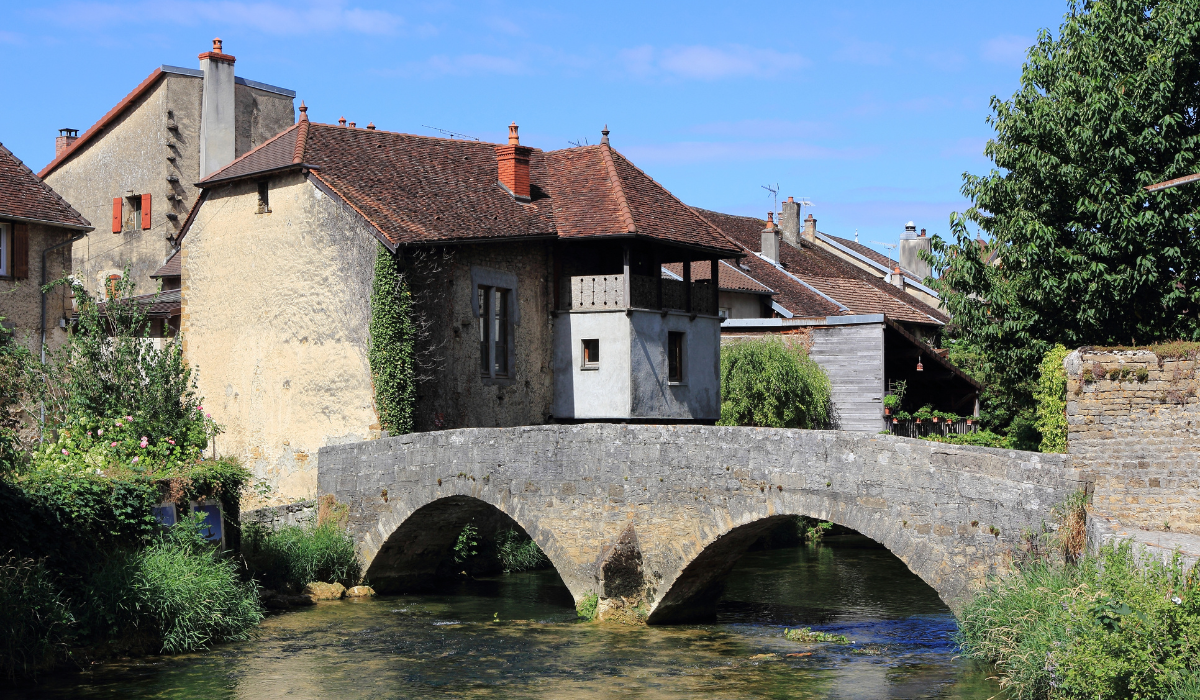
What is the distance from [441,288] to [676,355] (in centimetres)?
537

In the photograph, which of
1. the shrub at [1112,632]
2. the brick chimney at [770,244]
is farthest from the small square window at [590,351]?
the brick chimney at [770,244]

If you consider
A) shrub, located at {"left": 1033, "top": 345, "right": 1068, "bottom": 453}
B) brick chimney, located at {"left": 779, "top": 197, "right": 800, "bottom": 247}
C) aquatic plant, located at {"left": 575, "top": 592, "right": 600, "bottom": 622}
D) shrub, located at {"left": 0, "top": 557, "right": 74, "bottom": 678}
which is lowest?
aquatic plant, located at {"left": 575, "top": 592, "right": 600, "bottom": 622}

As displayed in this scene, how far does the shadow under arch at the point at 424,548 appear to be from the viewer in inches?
709

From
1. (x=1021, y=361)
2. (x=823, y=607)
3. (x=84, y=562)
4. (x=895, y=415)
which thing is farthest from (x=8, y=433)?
(x=895, y=415)

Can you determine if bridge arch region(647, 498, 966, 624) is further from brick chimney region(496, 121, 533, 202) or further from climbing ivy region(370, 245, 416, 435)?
brick chimney region(496, 121, 533, 202)

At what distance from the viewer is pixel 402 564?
747 inches

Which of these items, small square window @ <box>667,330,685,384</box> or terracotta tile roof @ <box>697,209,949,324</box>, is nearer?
small square window @ <box>667,330,685,384</box>

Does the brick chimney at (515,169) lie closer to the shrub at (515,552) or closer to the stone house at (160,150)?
the shrub at (515,552)

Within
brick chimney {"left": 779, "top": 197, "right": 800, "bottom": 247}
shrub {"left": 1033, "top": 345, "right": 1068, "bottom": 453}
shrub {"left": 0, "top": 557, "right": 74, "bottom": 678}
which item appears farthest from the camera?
brick chimney {"left": 779, "top": 197, "right": 800, "bottom": 247}

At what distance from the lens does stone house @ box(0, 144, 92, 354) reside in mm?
21609

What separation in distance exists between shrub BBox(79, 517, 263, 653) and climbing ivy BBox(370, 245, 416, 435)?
448 centimetres

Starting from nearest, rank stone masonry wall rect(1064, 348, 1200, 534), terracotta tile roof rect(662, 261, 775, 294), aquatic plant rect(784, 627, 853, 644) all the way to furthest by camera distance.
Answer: stone masonry wall rect(1064, 348, 1200, 534)
aquatic plant rect(784, 627, 853, 644)
terracotta tile roof rect(662, 261, 775, 294)

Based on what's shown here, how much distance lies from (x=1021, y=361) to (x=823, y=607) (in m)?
5.11


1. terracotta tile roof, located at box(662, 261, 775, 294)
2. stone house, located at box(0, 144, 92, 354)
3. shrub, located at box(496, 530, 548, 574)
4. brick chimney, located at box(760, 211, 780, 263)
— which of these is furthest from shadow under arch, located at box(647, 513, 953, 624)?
brick chimney, located at box(760, 211, 780, 263)
